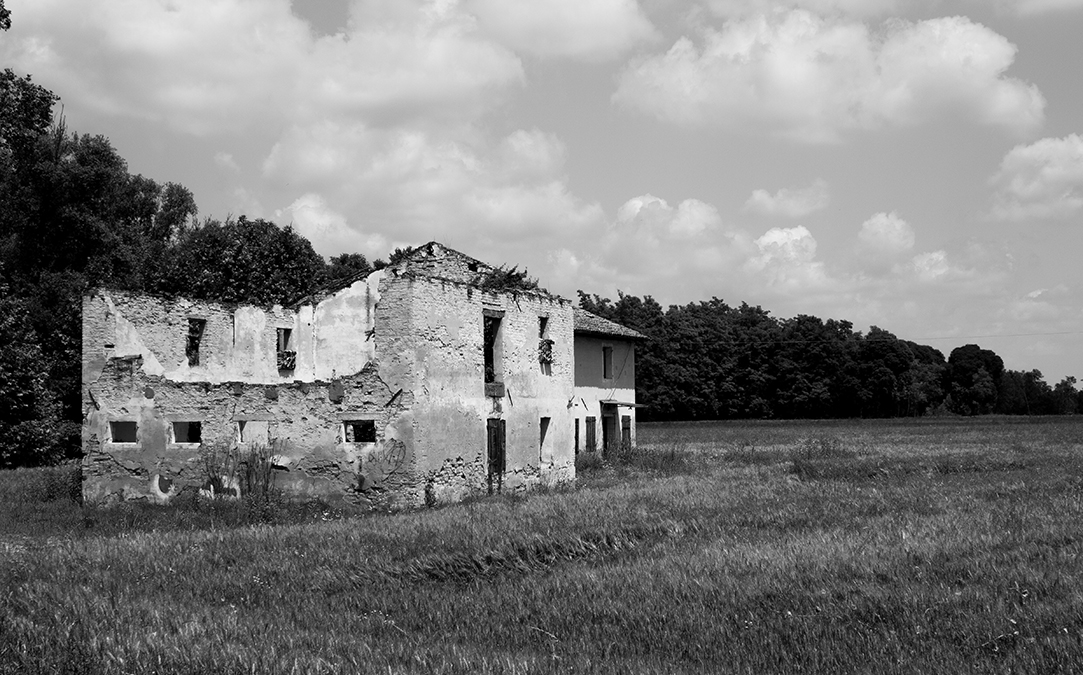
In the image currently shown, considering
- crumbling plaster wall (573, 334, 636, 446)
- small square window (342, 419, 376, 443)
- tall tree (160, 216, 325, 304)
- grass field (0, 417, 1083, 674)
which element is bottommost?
grass field (0, 417, 1083, 674)

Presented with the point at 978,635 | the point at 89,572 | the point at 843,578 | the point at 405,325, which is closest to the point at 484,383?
the point at 405,325

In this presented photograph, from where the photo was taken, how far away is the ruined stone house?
21531 millimetres

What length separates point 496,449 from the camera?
985 inches

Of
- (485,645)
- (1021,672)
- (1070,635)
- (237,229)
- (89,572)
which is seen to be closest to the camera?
(1021,672)

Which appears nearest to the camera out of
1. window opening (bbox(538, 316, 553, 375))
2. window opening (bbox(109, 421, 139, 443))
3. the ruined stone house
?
the ruined stone house

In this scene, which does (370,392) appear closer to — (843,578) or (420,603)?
(420,603)

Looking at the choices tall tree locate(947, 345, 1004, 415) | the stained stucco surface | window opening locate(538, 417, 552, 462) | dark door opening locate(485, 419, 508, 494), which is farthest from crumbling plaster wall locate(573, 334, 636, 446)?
tall tree locate(947, 345, 1004, 415)

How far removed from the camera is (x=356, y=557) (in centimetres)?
1430

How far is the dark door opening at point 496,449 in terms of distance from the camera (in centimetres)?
2470

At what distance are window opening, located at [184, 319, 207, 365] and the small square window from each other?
15.8 feet

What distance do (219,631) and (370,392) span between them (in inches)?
476

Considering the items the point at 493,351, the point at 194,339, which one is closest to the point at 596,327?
the point at 493,351

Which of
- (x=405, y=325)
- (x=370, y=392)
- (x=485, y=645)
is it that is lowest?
(x=485, y=645)

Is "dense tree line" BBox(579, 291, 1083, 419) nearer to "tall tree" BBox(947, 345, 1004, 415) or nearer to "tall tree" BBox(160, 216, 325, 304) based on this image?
"tall tree" BBox(947, 345, 1004, 415)
